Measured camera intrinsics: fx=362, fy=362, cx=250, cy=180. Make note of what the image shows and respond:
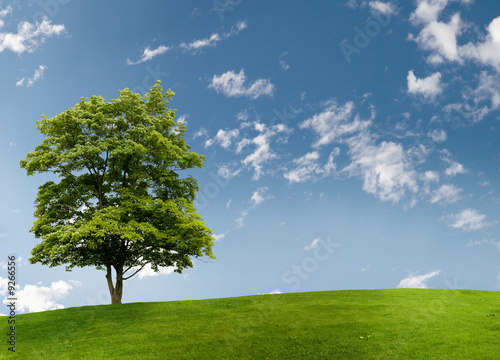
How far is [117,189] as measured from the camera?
2956cm

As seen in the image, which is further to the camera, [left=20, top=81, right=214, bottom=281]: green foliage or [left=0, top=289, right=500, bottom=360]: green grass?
[left=20, top=81, right=214, bottom=281]: green foliage

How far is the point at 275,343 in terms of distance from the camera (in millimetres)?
17547

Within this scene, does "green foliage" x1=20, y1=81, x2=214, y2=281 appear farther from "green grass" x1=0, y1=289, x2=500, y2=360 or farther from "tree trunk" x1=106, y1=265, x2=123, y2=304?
"green grass" x1=0, y1=289, x2=500, y2=360

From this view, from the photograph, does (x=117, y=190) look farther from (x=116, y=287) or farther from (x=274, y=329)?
(x=274, y=329)

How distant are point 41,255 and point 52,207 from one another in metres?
3.78

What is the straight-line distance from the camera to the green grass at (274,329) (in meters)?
16.7

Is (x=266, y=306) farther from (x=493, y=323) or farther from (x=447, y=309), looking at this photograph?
(x=493, y=323)

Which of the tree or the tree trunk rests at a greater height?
the tree

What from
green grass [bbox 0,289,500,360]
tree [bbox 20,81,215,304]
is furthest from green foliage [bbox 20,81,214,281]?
green grass [bbox 0,289,500,360]

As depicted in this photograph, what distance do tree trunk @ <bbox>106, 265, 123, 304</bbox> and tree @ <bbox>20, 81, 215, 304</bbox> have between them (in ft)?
0.25

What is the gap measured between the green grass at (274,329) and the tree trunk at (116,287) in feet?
6.86

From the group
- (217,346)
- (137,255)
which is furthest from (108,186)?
(217,346)

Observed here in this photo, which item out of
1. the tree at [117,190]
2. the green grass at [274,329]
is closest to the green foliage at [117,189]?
the tree at [117,190]

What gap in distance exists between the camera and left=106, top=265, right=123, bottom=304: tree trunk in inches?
1144
